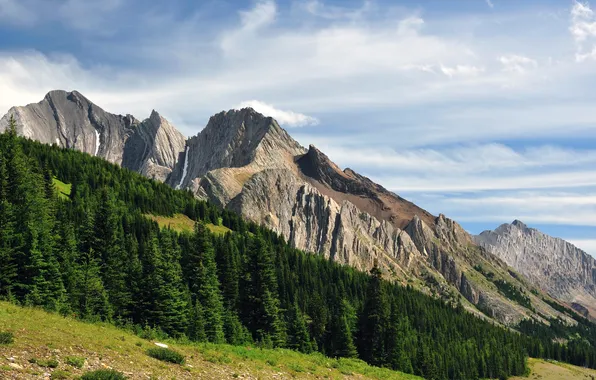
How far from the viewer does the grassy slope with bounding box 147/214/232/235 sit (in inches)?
6234

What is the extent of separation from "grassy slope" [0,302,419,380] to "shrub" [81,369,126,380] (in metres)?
0.90

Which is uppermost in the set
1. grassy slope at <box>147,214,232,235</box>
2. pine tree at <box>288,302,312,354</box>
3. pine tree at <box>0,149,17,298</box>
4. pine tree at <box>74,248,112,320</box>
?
grassy slope at <box>147,214,232,235</box>

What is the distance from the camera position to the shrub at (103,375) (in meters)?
21.0

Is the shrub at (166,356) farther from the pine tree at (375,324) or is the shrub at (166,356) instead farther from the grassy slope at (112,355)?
the pine tree at (375,324)

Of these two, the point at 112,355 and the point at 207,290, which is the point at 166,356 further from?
the point at 207,290

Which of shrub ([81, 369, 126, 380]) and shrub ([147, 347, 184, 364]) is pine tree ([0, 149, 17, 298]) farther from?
shrub ([81, 369, 126, 380])

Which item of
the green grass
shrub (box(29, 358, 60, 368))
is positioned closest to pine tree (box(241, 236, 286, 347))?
shrub (box(29, 358, 60, 368))

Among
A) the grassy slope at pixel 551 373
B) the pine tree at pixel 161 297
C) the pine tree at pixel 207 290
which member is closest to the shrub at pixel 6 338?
the pine tree at pixel 161 297

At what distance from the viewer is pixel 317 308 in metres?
104

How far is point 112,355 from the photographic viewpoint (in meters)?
26.2

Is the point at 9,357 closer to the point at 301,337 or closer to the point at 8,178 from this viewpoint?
the point at 8,178

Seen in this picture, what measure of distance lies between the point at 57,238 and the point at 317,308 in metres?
55.5

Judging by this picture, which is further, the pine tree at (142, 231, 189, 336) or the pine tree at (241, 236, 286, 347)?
the pine tree at (241, 236, 286, 347)

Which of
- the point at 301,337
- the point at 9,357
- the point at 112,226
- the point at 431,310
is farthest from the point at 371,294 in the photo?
the point at 431,310
